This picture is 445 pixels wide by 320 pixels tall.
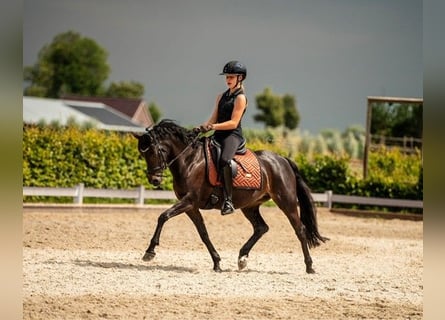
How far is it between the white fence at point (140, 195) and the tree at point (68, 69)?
53147mm

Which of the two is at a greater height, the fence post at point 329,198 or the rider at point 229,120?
the rider at point 229,120

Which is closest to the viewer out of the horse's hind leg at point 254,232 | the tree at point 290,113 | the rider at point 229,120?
the rider at point 229,120

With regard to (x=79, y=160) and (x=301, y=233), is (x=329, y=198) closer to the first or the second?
(x=79, y=160)

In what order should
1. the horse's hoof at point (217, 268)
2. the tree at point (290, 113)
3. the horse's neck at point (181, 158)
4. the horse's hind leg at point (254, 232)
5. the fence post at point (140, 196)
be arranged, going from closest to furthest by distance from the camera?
the horse's neck at point (181, 158) < the horse's hoof at point (217, 268) < the horse's hind leg at point (254, 232) < the fence post at point (140, 196) < the tree at point (290, 113)

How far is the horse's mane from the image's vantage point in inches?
291

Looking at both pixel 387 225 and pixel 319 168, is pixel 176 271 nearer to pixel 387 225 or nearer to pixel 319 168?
pixel 387 225

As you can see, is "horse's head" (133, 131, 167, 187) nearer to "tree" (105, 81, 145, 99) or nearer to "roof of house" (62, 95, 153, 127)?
"roof of house" (62, 95, 153, 127)

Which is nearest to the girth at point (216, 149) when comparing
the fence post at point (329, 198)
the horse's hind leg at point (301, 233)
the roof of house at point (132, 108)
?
the horse's hind leg at point (301, 233)

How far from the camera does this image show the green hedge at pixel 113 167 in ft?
55.2

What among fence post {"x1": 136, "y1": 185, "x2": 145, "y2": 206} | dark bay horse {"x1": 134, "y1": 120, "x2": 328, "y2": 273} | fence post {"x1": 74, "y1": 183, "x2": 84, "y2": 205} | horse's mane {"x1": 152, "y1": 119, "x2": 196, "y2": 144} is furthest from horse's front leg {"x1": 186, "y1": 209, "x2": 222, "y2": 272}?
fence post {"x1": 136, "y1": 185, "x2": 145, "y2": 206}

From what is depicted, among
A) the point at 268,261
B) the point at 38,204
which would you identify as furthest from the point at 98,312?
the point at 38,204

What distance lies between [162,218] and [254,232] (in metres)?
1.43

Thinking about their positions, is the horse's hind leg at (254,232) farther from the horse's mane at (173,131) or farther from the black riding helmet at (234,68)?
the black riding helmet at (234,68)

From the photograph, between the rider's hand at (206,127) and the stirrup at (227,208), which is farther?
the stirrup at (227,208)
